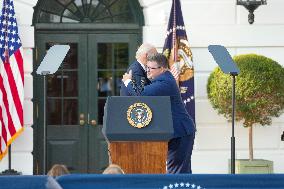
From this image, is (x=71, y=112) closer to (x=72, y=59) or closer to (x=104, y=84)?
(x=104, y=84)

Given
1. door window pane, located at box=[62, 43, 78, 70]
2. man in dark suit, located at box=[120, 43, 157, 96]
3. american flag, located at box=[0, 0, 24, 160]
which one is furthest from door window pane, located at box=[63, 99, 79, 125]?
man in dark suit, located at box=[120, 43, 157, 96]

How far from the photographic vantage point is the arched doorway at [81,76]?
1246 cm

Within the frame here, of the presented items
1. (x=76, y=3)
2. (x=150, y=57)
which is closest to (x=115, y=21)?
(x=76, y=3)

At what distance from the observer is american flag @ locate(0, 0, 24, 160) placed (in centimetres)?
1161

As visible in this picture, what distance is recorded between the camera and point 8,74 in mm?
11648

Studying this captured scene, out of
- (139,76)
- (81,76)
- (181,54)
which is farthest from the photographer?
(81,76)

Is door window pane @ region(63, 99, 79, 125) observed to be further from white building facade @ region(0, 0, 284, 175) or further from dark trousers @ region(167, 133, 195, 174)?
dark trousers @ region(167, 133, 195, 174)

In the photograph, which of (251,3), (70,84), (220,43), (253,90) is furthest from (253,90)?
(70,84)

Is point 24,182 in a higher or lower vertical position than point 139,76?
lower

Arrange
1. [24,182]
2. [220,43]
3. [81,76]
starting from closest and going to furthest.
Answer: [24,182] < [220,43] < [81,76]

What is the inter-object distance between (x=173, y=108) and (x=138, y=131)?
2.37 ft

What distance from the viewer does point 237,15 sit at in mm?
12391

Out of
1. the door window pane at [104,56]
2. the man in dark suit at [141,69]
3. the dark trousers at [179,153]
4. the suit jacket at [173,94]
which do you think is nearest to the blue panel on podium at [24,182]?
the suit jacket at [173,94]

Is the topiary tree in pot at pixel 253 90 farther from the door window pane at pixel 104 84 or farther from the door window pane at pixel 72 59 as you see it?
the door window pane at pixel 72 59
